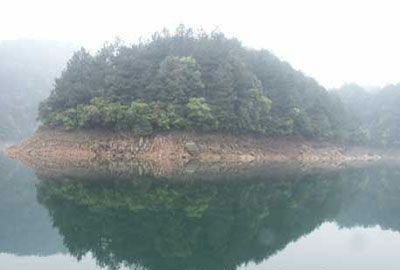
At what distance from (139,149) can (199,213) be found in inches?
1587

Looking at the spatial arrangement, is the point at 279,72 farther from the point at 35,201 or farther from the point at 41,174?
the point at 35,201

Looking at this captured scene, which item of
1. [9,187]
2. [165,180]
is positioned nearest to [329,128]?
[165,180]

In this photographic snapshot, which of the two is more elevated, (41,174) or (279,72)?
(279,72)

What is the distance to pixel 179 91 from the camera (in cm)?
7881

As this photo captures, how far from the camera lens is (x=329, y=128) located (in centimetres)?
10112

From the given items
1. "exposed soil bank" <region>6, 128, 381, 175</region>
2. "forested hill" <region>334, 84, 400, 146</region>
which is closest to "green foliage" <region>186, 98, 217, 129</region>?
"exposed soil bank" <region>6, 128, 381, 175</region>

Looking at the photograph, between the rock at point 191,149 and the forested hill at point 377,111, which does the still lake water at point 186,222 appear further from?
the forested hill at point 377,111

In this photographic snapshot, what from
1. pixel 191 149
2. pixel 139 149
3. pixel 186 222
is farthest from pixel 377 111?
pixel 186 222

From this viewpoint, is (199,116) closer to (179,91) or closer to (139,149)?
(179,91)

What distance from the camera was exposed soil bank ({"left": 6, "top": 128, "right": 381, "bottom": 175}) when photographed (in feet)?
237

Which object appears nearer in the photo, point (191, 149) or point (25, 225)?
point (25, 225)

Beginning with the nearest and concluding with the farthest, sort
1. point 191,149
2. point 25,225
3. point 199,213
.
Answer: point 25,225 → point 199,213 → point 191,149

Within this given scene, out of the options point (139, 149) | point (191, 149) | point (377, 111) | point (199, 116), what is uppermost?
point (377, 111)

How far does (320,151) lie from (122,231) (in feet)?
235
